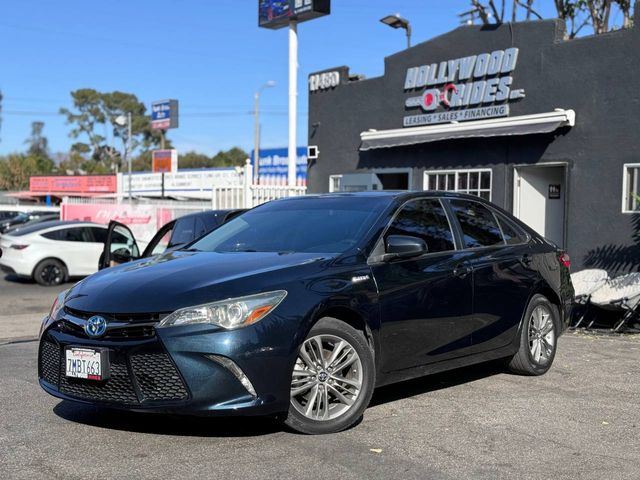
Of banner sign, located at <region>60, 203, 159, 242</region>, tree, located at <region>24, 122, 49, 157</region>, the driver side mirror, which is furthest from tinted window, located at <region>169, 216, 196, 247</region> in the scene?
tree, located at <region>24, 122, 49, 157</region>

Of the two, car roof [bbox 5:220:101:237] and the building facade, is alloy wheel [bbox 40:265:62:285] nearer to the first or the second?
car roof [bbox 5:220:101:237]

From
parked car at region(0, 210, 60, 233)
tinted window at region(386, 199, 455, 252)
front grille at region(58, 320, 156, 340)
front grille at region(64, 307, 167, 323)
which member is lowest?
parked car at region(0, 210, 60, 233)

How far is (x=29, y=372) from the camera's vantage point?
280 inches

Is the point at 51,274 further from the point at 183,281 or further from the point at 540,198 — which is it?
the point at 183,281

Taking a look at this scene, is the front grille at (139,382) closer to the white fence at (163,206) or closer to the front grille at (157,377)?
the front grille at (157,377)

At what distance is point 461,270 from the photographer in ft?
19.7

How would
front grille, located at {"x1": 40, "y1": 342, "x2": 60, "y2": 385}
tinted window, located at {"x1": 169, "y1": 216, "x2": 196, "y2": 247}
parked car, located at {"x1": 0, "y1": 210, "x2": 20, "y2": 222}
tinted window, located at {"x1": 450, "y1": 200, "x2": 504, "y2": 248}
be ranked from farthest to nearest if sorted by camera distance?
parked car, located at {"x1": 0, "y1": 210, "x2": 20, "y2": 222} < tinted window, located at {"x1": 169, "y1": 216, "x2": 196, "y2": 247} < tinted window, located at {"x1": 450, "y1": 200, "x2": 504, "y2": 248} < front grille, located at {"x1": 40, "y1": 342, "x2": 60, "y2": 385}

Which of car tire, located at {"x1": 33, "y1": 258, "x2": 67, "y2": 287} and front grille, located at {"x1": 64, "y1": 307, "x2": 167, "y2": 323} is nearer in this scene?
front grille, located at {"x1": 64, "y1": 307, "x2": 167, "y2": 323}

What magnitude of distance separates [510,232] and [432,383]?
152cm

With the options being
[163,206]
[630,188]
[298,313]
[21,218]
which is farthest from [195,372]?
[21,218]

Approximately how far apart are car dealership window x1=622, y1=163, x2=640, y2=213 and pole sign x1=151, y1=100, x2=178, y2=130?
44898 mm

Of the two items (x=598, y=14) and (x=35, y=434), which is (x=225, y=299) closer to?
(x=35, y=434)

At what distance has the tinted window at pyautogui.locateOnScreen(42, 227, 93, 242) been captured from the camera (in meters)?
17.2

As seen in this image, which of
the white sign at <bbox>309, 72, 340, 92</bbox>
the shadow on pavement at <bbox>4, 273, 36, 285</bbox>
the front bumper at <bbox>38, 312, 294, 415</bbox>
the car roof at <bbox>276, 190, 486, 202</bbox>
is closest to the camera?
the front bumper at <bbox>38, 312, 294, 415</bbox>
